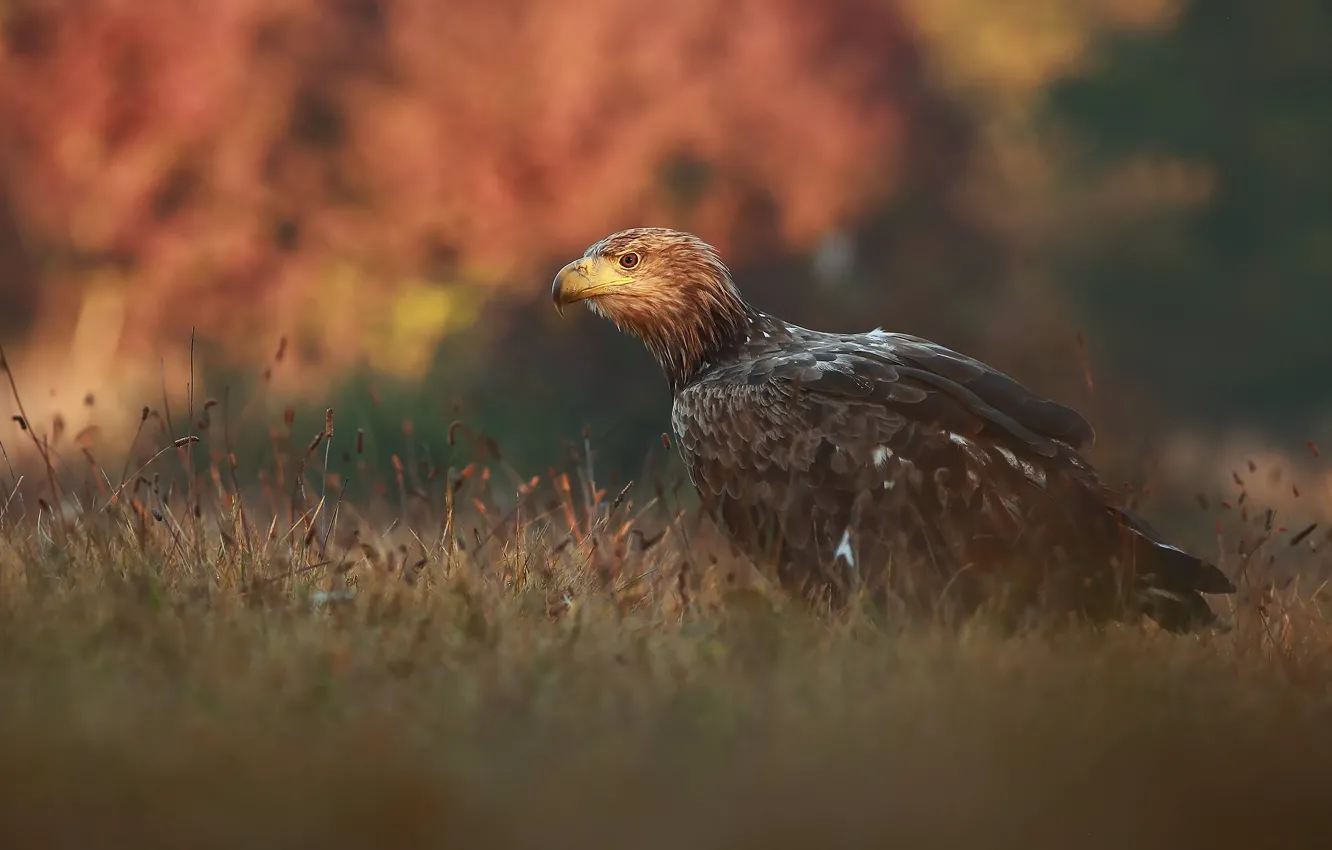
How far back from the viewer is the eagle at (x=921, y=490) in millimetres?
4762

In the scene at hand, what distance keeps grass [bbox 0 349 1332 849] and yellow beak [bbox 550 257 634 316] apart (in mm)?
1516

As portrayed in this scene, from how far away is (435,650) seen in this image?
3777 millimetres

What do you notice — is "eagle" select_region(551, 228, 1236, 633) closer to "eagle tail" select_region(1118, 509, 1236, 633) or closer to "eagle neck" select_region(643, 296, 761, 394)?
"eagle tail" select_region(1118, 509, 1236, 633)

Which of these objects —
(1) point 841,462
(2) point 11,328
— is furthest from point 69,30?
(1) point 841,462

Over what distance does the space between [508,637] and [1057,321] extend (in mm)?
7702

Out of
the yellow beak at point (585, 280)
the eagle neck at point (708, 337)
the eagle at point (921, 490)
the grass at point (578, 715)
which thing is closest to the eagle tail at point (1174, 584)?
the eagle at point (921, 490)

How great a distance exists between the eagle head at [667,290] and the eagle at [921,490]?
1.67 ft

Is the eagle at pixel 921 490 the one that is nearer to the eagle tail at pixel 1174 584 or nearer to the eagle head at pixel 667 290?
the eagle tail at pixel 1174 584

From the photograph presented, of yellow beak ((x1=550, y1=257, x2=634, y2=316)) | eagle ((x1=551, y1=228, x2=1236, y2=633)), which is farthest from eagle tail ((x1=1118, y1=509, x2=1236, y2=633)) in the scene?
yellow beak ((x1=550, y1=257, x2=634, y2=316))

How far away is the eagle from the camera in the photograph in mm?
4762

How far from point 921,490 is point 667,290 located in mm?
1590

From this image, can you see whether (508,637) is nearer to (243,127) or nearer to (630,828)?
(630,828)

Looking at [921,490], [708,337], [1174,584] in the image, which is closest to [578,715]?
[921,490]

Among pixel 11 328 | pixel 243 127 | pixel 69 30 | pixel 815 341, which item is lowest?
pixel 11 328
